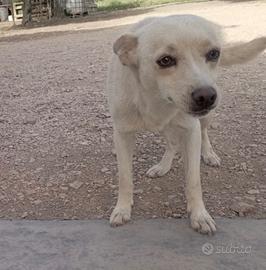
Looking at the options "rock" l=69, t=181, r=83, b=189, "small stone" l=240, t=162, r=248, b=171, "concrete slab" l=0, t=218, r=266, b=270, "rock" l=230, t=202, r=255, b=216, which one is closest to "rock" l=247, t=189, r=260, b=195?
"rock" l=230, t=202, r=255, b=216

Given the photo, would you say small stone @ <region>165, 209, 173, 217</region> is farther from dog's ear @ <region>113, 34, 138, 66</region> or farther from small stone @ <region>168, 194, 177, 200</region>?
dog's ear @ <region>113, 34, 138, 66</region>

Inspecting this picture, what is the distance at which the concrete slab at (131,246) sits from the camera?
8.02ft

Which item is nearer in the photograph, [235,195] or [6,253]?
[6,253]

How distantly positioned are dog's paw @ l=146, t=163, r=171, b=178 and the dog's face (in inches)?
38.1

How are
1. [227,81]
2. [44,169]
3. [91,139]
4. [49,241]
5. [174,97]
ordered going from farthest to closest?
[227,81], [91,139], [44,169], [49,241], [174,97]

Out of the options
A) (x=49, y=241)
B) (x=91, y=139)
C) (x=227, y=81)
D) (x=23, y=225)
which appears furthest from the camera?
(x=227, y=81)

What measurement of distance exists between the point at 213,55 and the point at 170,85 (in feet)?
0.98

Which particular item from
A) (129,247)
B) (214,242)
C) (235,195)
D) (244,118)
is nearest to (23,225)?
(129,247)

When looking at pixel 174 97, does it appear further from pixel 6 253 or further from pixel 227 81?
pixel 227 81

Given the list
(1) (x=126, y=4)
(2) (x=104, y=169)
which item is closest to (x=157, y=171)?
(2) (x=104, y=169)

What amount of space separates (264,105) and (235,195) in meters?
1.87

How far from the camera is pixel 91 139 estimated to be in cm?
424

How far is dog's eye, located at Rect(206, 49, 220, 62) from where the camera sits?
8.40 ft

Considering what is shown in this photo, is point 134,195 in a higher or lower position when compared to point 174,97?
lower
